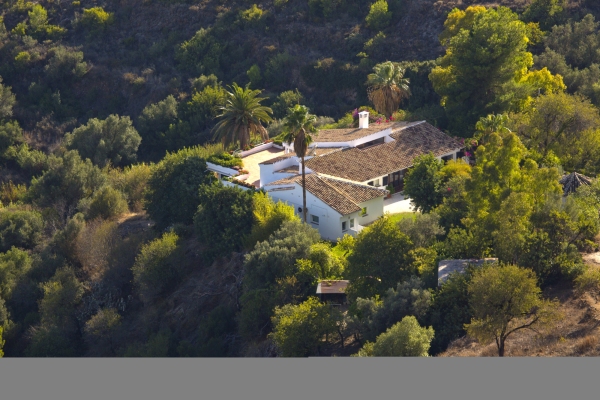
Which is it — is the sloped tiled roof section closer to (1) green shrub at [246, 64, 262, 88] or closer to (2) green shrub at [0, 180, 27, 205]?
(2) green shrub at [0, 180, 27, 205]

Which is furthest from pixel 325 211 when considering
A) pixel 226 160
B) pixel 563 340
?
pixel 563 340

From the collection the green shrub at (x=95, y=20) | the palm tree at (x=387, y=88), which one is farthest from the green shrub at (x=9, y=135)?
the palm tree at (x=387, y=88)

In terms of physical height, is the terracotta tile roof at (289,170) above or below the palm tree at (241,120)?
below

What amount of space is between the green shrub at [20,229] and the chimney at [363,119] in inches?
962

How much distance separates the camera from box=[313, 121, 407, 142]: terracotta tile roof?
64000 mm

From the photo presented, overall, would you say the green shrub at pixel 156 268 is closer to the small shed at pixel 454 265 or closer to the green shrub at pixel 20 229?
the green shrub at pixel 20 229

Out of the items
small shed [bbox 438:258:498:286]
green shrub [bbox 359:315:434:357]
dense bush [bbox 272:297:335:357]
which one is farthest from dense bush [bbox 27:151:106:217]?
green shrub [bbox 359:315:434:357]

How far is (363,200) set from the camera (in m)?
56.8

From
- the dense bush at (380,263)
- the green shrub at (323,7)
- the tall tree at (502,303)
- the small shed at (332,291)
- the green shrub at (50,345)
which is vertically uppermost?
the tall tree at (502,303)

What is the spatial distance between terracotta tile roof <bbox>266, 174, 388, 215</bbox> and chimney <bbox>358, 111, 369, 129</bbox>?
9562 millimetres

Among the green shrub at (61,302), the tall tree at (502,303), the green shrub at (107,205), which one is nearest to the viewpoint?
the tall tree at (502,303)

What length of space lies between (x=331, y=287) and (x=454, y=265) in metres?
7.00

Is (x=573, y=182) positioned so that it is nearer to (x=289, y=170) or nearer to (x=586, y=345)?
(x=586, y=345)

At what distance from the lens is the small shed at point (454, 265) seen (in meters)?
44.6
